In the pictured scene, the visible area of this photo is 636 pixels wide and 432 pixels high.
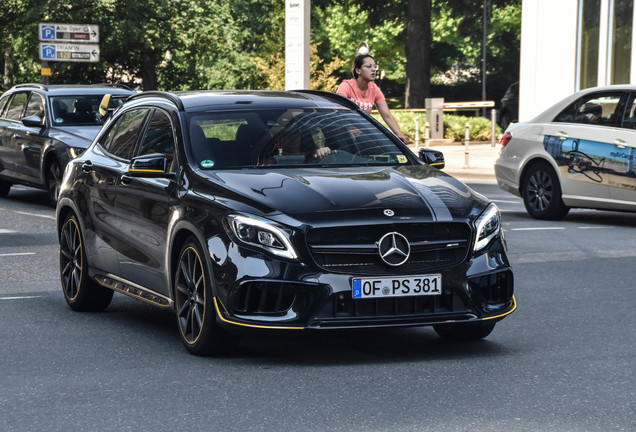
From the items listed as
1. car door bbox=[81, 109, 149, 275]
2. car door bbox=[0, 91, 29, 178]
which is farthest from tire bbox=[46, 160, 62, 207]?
car door bbox=[81, 109, 149, 275]

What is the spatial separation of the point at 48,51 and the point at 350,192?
23731 mm

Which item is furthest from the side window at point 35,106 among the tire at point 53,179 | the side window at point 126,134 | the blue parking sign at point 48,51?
the blue parking sign at point 48,51

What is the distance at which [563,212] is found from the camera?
1555 centimetres

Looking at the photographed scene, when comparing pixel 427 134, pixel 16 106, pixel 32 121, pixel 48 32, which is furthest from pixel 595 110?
pixel 427 134

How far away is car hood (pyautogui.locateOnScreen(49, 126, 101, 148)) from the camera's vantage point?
56.5ft

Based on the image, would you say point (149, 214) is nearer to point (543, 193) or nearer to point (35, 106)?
point (543, 193)

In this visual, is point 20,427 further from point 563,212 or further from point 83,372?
point 563,212

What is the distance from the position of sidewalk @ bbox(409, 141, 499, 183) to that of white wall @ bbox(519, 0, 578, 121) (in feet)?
5.62

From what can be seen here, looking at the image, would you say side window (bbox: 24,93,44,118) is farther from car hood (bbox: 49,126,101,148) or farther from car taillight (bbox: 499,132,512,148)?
car taillight (bbox: 499,132,512,148)

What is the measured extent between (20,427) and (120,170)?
10.1 ft

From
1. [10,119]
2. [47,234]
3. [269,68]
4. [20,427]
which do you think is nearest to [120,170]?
[20,427]

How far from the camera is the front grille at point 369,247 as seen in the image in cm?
661

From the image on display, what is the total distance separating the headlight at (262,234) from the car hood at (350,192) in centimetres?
10

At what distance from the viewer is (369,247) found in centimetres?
662
